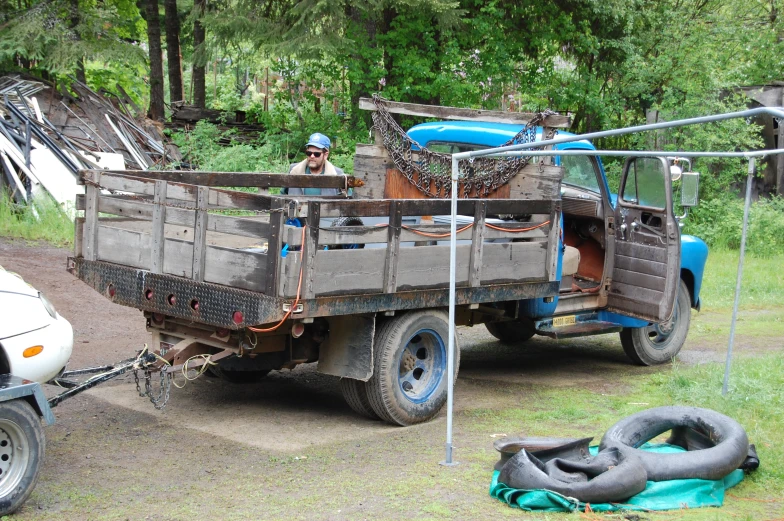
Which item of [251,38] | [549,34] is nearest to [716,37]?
[549,34]

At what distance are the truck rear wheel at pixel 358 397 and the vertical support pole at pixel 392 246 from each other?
82 cm

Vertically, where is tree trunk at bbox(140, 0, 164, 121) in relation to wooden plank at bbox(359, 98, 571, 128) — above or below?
above

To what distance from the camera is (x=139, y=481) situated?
5.42m

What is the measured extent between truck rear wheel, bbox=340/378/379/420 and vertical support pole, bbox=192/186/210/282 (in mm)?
1414

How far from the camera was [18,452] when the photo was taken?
485 centimetres

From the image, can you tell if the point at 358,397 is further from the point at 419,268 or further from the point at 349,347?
the point at 419,268

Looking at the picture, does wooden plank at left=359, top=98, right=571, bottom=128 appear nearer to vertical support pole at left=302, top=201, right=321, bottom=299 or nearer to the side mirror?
the side mirror

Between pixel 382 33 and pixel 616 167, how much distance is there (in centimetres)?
511

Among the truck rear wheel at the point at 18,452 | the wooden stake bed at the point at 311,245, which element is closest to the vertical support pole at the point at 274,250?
the wooden stake bed at the point at 311,245

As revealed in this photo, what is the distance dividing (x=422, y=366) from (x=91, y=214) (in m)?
2.80

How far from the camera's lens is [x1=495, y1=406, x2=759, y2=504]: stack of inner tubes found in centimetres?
504

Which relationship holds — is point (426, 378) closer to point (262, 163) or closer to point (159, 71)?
point (262, 163)

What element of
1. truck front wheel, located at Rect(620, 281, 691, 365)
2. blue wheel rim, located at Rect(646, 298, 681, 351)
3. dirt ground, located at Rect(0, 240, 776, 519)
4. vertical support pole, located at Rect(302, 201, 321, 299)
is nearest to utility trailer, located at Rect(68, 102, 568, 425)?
vertical support pole, located at Rect(302, 201, 321, 299)

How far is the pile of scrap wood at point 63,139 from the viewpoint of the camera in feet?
46.2
